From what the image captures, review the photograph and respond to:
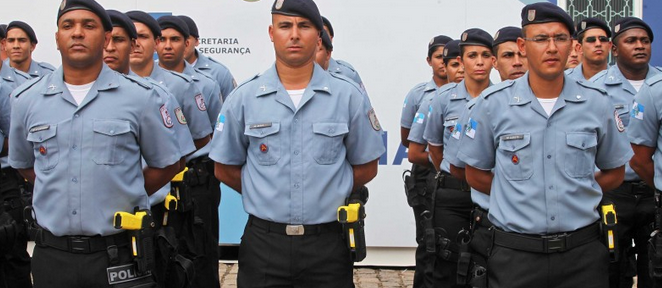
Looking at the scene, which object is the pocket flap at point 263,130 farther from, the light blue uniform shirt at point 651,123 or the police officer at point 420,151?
the police officer at point 420,151

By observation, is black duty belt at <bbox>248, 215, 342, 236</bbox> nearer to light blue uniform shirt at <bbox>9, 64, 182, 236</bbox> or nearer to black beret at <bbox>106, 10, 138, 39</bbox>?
light blue uniform shirt at <bbox>9, 64, 182, 236</bbox>

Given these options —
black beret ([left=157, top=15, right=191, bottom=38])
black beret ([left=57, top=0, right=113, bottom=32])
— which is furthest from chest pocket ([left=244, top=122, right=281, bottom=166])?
black beret ([left=157, top=15, right=191, bottom=38])

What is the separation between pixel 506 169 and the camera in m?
→ 4.79

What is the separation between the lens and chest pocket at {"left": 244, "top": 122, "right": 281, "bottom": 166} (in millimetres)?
4855

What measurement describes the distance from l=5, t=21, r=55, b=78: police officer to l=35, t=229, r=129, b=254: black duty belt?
463 cm

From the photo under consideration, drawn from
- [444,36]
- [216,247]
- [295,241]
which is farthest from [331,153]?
[444,36]

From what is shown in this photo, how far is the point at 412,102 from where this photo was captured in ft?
27.9

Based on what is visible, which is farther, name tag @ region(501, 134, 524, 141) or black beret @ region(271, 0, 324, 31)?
black beret @ region(271, 0, 324, 31)

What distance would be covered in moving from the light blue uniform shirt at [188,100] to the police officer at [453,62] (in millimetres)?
2216

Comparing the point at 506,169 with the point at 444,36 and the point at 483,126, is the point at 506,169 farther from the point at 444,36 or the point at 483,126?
the point at 444,36

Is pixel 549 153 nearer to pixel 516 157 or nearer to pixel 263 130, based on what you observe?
pixel 516 157

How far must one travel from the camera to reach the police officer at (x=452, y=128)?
6.91 m

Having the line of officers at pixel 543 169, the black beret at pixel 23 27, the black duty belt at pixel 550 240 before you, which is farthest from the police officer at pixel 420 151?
the black beret at pixel 23 27

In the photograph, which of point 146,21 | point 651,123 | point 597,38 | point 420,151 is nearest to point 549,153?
point 651,123
